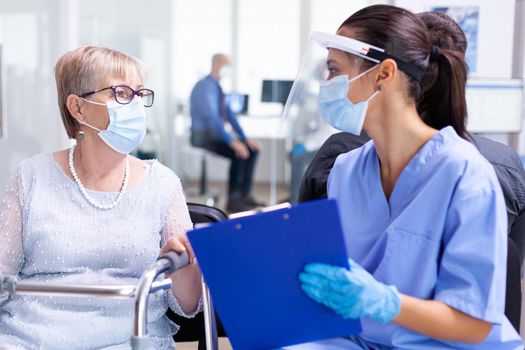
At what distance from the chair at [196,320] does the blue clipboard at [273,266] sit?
501 mm

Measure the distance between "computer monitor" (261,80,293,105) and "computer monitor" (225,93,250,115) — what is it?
46 cm

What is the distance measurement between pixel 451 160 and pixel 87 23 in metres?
3.07

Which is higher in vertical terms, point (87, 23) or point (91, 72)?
point (87, 23)

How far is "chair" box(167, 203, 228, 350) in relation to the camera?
5.70 feet

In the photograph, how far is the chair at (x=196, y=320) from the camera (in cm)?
174

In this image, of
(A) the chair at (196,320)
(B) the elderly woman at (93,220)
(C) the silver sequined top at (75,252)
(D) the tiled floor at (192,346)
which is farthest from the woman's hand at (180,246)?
(D) the tiled floor at (192,346)

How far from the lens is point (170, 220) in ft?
5.41

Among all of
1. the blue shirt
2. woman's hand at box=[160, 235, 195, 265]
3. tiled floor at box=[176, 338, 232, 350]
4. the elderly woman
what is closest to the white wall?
tiled floor at box=[176, 338, 232, 350]

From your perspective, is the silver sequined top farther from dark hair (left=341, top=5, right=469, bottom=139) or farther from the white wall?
the white wall

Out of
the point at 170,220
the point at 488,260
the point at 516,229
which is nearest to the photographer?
the point at 488,260

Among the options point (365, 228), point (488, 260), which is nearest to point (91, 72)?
point (365, 228)

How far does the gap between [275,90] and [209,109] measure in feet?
1.82

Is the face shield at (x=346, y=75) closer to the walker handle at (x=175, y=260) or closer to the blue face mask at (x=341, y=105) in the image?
the blue face mask at (x=341, y=105)

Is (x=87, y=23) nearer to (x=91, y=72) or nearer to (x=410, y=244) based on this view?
(x=91, y=72)
